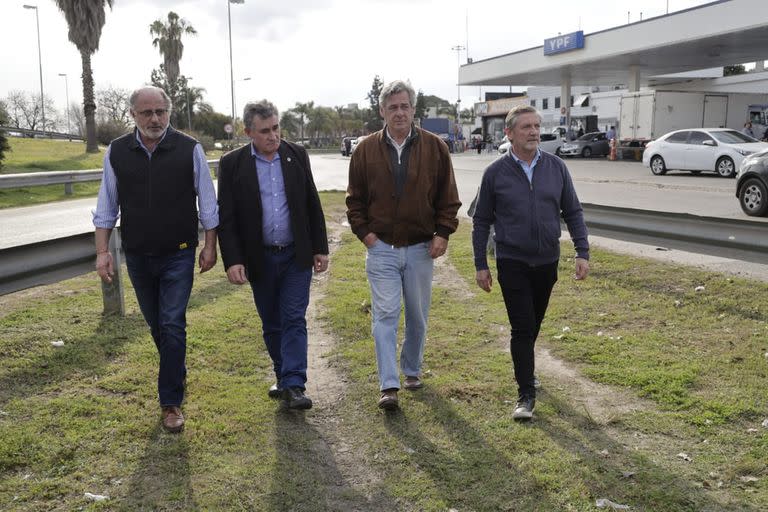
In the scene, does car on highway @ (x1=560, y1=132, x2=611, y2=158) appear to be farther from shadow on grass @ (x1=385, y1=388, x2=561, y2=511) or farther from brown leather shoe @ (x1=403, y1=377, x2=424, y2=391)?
shadow on grass @ (x1=385, y1=388, x2=561, y2=511)

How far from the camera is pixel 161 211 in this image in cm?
411

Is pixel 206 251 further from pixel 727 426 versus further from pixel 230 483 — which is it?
pixel 727 426

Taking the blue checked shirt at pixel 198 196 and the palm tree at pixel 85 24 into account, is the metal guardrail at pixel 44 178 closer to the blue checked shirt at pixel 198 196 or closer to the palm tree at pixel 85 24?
the blue checked shirt at pixel 198 196

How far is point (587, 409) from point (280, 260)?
2.05m

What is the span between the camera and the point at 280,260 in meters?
4.45

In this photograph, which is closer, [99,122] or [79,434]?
[79,434]

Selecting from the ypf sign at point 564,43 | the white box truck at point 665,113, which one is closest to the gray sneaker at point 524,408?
the white box truck at point 665,113

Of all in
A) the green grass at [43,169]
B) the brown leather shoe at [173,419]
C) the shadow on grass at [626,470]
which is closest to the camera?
the shadow on grass at [626,470]

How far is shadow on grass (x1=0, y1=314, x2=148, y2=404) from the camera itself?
4.70m

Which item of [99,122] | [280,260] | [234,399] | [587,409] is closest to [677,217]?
[587,409]

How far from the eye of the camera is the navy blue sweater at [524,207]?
13.9ft

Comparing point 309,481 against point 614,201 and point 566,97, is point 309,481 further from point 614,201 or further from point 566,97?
point 566,97

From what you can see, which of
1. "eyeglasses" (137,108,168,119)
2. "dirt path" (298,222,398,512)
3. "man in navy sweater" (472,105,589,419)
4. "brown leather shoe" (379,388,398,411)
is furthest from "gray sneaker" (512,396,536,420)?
"eyeglasses" (137,108,168,119)

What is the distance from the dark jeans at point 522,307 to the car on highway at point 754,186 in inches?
352
